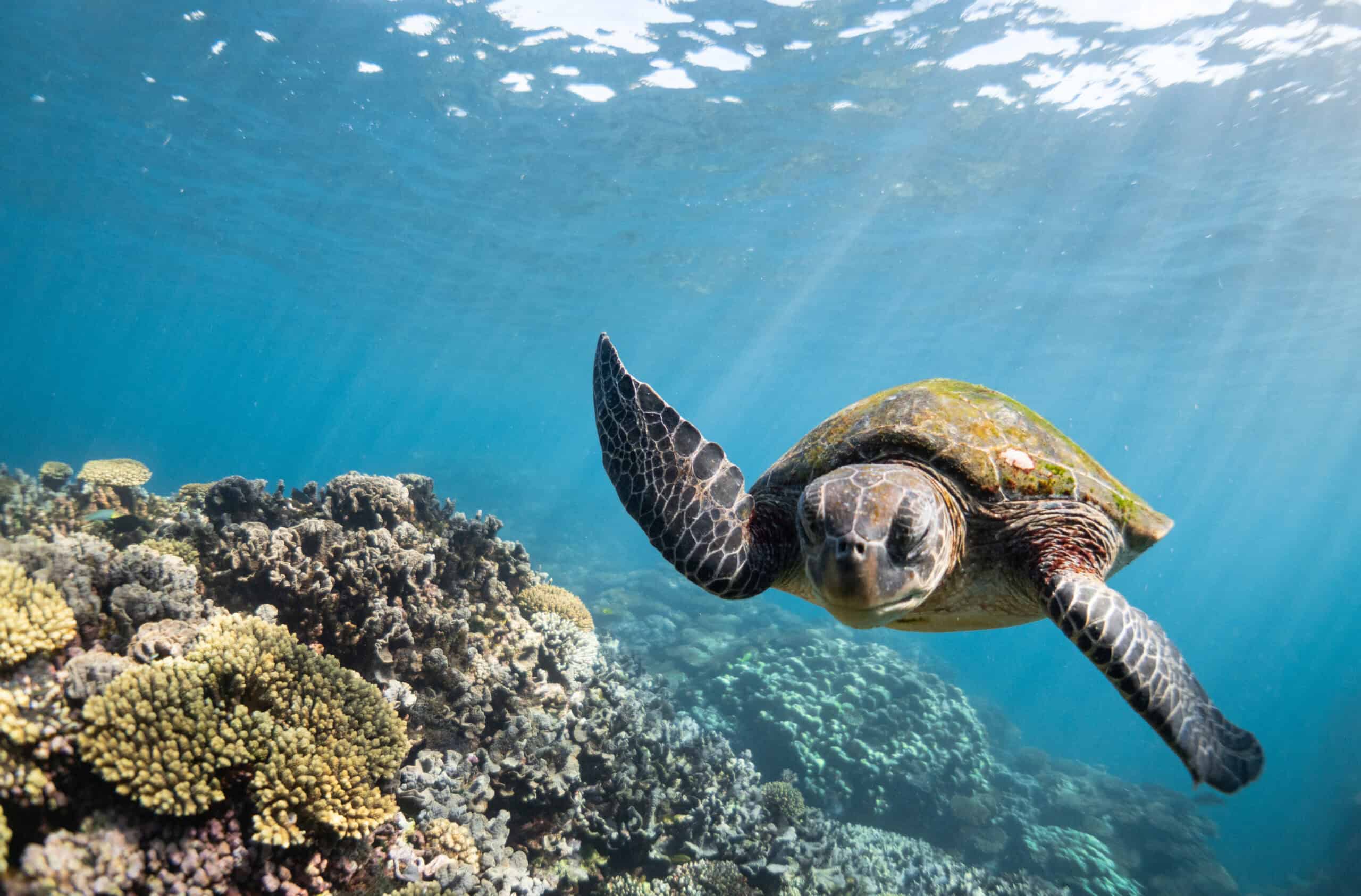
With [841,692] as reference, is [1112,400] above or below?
above

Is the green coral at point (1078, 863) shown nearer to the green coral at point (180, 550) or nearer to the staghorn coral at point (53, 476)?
the green coral at point (180, 550)

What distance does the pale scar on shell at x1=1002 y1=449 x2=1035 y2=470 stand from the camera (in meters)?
3.20

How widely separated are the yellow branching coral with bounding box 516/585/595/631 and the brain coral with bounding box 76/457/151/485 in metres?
5.09

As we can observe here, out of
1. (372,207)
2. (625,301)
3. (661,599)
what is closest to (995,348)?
(625,301)

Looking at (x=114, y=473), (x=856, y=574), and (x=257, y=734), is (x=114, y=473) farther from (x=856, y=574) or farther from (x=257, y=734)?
(x=856, y=574)

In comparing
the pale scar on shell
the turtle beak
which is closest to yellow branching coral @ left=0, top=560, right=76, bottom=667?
the turtle beak

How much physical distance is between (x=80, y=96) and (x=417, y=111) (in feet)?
32.2

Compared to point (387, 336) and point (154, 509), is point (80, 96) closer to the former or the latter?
point (154, 509)

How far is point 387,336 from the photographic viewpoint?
45875mm

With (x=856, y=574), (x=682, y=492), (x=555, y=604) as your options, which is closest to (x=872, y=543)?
(x=856, y=574)

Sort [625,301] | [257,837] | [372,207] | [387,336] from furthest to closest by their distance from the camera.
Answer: [387,336]
[625,301]
[372,207]
[257,837]

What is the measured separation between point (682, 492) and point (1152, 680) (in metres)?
2.34

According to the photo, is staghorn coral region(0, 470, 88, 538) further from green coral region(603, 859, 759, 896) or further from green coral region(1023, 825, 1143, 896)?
green coral region(1023, 825, 1143, 896)

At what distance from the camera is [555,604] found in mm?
6230
